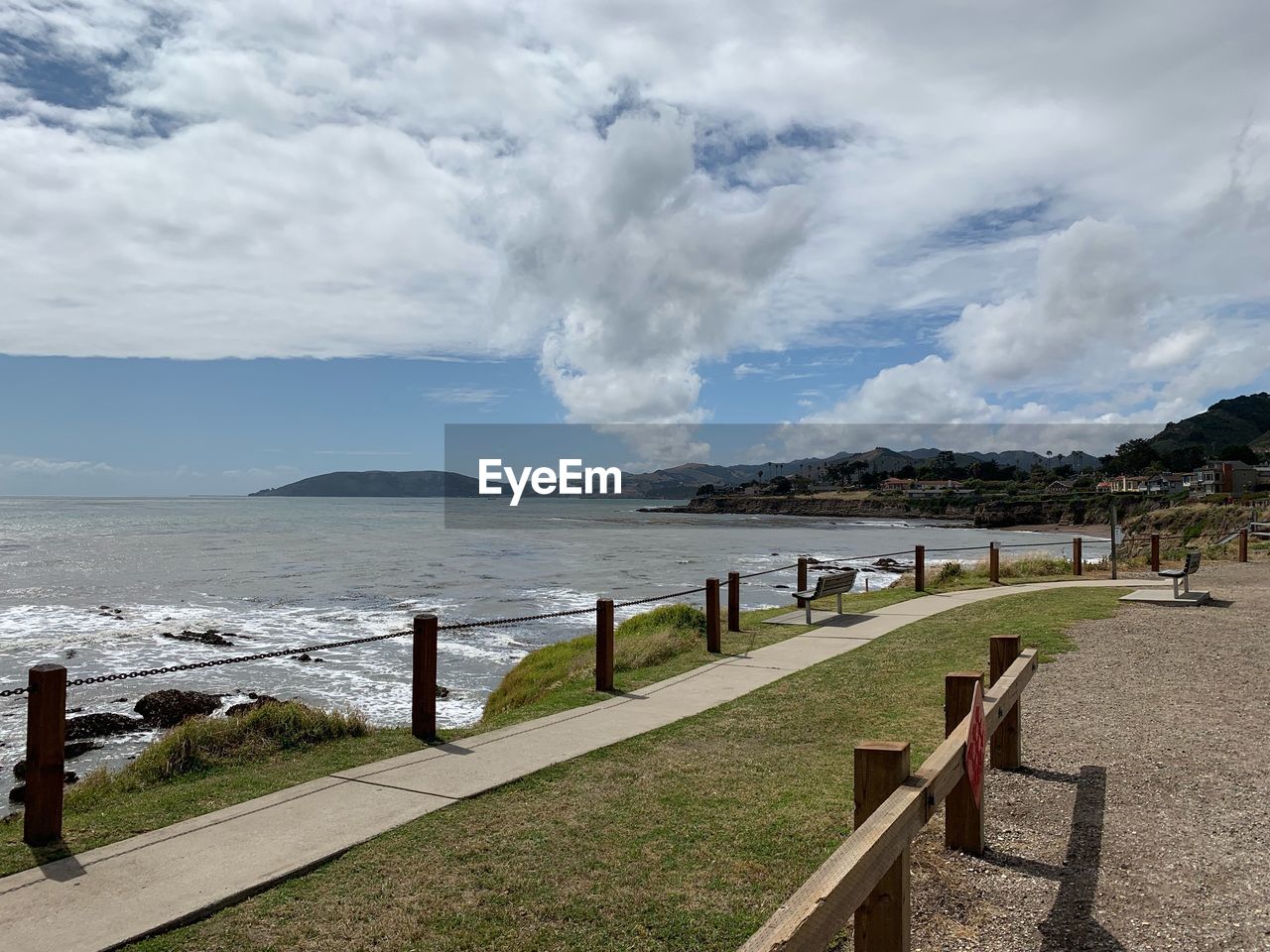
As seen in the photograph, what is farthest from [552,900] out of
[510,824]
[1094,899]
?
[1094,899]

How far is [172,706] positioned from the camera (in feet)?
42.1

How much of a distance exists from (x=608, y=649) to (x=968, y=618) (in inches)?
256

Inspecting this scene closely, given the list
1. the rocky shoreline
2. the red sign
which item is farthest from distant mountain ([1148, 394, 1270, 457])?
the red sign

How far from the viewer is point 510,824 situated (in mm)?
4973

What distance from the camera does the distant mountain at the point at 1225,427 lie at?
17588cm

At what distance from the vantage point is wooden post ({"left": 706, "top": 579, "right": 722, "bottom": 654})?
11.4 metres

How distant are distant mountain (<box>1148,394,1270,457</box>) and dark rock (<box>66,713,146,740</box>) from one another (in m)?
187

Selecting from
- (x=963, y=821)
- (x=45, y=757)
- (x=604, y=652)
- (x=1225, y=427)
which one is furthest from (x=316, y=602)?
(x=1225, y=427)

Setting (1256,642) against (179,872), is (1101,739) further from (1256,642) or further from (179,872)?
(179,872)

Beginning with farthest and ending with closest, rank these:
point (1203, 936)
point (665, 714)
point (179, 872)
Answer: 1. point (665, 714)
2. point (179, 872)
3. point (1203, 936)

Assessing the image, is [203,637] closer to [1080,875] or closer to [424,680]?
[424,680]

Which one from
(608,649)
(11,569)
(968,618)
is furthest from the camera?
(11,569)

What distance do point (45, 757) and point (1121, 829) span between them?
581 centimetres

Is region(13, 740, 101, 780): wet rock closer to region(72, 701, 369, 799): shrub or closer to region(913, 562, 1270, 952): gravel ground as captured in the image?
region(72, 701, 369, 799): shrub
